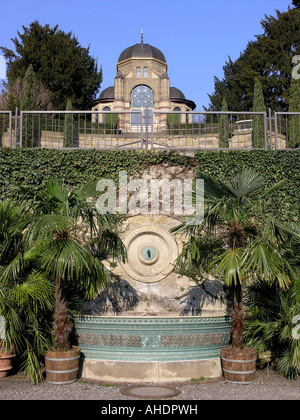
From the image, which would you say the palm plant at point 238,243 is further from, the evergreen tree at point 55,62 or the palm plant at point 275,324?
the evergreen tree at point 55,62

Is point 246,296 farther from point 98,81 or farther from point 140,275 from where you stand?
point 98,81

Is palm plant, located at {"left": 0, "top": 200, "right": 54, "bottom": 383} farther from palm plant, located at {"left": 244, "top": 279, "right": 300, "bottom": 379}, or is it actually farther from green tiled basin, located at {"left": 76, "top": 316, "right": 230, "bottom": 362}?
palm plant, located at {"left": 244, "top": 279, "right": 300, "bottom": 379}

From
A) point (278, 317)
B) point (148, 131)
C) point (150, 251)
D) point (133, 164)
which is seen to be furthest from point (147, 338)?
point (148, 131)

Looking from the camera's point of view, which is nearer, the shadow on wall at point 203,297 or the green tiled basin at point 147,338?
the green tiled basin at point 147,338

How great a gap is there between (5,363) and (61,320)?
124cm

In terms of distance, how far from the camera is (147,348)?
6703mm

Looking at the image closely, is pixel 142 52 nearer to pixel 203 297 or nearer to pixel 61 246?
pixel 203 297

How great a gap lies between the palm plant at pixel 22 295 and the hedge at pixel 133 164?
238 cm

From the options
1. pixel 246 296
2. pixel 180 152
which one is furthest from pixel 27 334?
pixel 180 152

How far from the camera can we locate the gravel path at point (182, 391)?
588 centimetres

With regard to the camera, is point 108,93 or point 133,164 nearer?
point 133,164

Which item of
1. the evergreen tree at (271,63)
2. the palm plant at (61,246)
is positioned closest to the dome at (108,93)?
the evergreen tree at (271,63)

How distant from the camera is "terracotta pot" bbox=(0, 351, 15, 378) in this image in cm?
702
